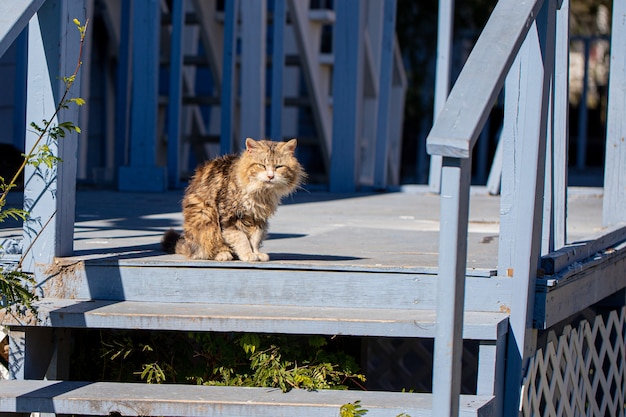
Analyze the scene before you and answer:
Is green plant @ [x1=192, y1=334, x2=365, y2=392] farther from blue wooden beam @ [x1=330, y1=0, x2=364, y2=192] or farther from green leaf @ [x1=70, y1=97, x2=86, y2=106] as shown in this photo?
blue wooden beam @ [x1=330, y1=0, x2=364, y2=192]

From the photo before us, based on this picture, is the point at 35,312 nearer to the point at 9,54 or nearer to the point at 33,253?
the point at 33,253

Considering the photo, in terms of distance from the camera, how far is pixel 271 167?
10.9 ft

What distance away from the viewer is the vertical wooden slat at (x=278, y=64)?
23.4 feet

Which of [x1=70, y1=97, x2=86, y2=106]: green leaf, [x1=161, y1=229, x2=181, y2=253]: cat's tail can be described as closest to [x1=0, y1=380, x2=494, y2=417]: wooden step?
[x1=161, y1=229, x2=181, y2=253]: cat's tail

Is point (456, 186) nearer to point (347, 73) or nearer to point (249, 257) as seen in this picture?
point (249, 257)

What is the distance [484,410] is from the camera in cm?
278

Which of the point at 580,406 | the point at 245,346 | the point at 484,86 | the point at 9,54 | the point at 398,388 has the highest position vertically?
the point at 9,54

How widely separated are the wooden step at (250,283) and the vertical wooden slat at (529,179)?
131 millimetres

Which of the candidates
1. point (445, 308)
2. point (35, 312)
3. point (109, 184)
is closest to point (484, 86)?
point (445, 308)

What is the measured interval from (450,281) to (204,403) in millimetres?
943

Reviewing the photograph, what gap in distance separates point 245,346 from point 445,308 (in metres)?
0.94

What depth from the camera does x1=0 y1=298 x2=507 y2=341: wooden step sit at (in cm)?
290

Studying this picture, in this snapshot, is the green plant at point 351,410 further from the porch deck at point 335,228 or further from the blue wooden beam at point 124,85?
the blue wooden beam at point 124,85

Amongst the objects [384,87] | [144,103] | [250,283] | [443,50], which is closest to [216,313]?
[250,283]
